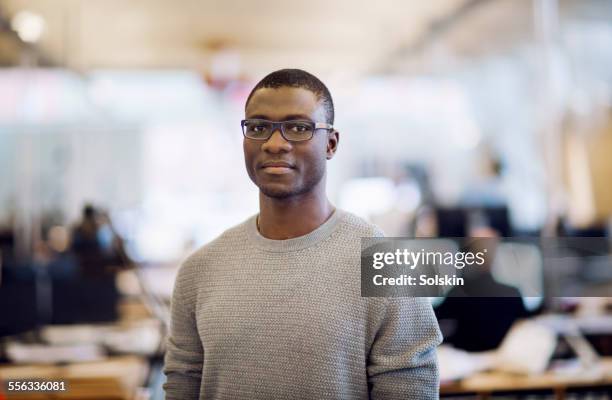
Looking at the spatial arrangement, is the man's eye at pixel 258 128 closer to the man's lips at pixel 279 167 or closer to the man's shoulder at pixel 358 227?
the man's lips at pixel 279 167

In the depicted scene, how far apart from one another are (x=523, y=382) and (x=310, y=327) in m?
1.40

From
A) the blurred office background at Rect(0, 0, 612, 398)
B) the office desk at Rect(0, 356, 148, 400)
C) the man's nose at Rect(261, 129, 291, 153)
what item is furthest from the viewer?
the blurred office background at Rect(0, 0, 612, 398)

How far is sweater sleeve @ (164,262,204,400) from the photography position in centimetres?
130

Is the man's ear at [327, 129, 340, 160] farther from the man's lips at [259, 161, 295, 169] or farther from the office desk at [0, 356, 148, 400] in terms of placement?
the office desk at [0, 356, 148, 400]

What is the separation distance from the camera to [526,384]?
2.28m

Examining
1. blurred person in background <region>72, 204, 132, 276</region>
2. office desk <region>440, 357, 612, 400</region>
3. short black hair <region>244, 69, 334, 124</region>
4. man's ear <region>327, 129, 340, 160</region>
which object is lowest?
office desk <region>440, 357, 612, 400</region>

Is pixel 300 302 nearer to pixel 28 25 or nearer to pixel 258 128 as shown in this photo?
pixel 258 128

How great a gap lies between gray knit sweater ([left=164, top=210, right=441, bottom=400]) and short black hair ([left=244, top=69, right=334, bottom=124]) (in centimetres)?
22

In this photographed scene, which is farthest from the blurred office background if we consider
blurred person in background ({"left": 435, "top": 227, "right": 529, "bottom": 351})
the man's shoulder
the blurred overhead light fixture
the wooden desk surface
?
the man's shoulder

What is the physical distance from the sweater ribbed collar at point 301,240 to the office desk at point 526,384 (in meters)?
1.18

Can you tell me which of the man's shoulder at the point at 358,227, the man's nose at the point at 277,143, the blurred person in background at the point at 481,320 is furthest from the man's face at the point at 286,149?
the blurred person in background at the point at 481,320

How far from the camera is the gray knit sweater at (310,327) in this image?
1.17 meters

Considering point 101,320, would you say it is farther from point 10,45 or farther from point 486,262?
point 10,45

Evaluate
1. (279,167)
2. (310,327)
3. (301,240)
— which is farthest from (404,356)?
(279,167)
